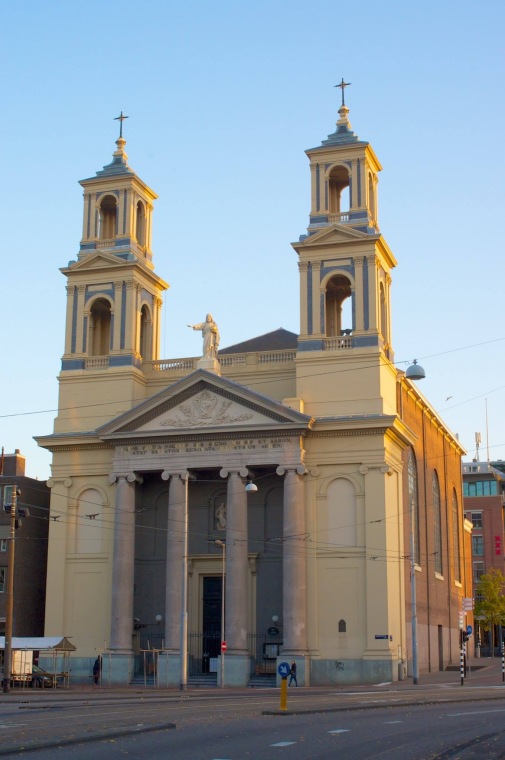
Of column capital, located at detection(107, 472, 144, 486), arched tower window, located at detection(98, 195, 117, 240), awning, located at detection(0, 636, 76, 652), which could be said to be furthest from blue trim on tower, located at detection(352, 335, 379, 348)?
awning, located at detection(0, 636, 76, 652)

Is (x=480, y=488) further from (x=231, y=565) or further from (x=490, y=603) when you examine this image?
(x=231, y=565)

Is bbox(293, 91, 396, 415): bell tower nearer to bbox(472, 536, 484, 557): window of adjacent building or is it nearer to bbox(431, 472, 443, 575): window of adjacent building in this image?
bbox(431, 472, 443, 575): window of adjacent building

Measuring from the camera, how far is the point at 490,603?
10350 cm

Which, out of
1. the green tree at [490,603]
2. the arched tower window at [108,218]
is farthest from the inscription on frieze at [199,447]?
the green tree at [490,603]

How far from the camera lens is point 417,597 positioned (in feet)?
196

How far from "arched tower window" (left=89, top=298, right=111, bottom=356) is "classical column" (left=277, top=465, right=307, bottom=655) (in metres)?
15.3

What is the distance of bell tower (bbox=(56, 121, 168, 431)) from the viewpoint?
6059cm

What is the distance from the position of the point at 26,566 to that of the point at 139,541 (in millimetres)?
7505

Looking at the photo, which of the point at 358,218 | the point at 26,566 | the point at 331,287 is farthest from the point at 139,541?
the point at 358,218

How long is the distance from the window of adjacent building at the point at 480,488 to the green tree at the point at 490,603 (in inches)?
637

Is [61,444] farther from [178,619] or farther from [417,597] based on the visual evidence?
[417,597]

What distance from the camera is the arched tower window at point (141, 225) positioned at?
65.2 meters

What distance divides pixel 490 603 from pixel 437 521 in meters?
35.7

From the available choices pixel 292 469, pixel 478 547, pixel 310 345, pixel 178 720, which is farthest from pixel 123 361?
pixel 478 547
